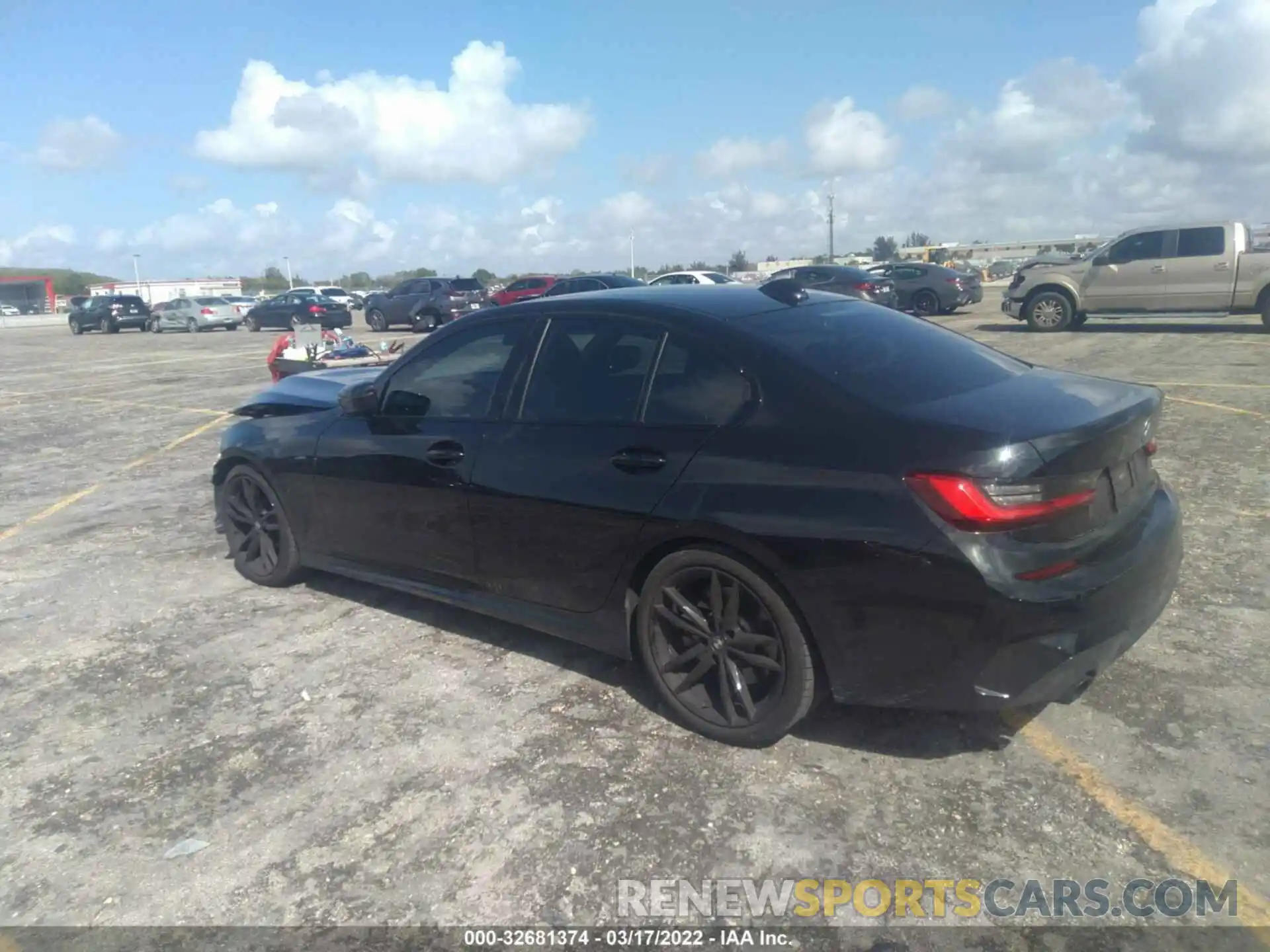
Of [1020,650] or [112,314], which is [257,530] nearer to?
[1020,650]

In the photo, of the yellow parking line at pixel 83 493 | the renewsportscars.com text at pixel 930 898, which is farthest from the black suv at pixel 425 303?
the renewsportscars.com text at pixel 930 898

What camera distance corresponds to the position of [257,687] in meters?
4.02

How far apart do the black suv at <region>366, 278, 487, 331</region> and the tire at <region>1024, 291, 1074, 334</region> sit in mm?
15687

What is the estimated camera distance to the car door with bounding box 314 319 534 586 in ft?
13.3

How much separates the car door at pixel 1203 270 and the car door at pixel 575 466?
16503 millimetres

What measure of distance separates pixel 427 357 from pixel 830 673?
7.76 feet

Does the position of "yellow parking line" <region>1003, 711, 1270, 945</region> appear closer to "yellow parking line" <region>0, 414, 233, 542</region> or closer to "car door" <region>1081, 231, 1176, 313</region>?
"yellow parking line" <region>0, 414, 233, 542</region>

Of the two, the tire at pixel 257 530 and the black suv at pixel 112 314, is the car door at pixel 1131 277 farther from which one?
the black suv at pixel 112 314

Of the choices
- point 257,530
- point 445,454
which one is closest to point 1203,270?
point 445,454

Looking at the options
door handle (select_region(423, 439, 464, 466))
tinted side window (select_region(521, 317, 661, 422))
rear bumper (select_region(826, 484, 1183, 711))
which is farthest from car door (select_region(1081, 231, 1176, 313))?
door handle (select_region(423, 439, 464, 466))

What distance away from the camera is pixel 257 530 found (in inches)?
205

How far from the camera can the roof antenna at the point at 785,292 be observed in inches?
157

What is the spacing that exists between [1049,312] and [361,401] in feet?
55.9

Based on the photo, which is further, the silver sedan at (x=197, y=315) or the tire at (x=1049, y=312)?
the silver sedan at (x=197, y=315)
